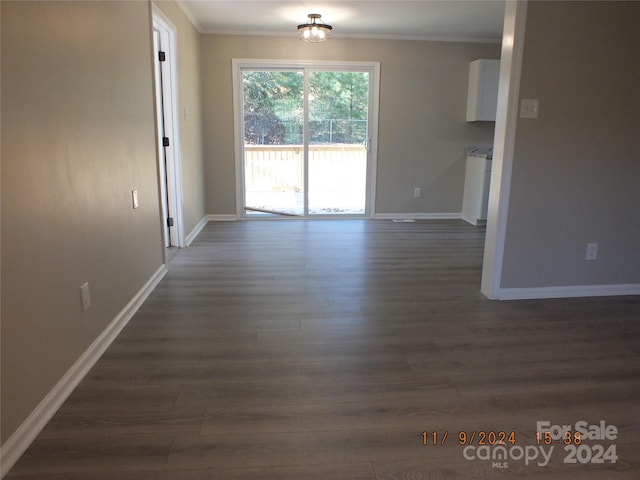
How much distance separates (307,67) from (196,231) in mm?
2452

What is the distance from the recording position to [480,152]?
571 cm

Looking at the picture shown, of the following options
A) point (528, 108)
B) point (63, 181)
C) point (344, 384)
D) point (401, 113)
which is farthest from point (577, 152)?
point (401, 113)

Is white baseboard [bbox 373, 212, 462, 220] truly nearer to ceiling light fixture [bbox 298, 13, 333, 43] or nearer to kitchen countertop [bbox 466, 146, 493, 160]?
kitchen countertop [bbox 466, 146, 493, 160]

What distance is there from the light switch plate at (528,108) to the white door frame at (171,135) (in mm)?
2854

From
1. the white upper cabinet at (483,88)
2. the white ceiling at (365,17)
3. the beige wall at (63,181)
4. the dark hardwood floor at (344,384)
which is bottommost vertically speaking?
the dark hardwood floor at (344,384)

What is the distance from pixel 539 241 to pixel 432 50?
11.6ft

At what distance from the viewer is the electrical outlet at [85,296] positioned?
2107 mm

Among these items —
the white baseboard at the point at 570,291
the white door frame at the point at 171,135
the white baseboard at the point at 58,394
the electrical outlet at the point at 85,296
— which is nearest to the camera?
the white baseboard at the point at 58,394

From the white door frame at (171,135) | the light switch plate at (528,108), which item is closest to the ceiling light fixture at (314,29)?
the white door frame at (171,135)

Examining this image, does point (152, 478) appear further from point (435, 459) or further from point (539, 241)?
point (539, 241)

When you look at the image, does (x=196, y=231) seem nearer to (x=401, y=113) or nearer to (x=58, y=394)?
(x=401, y=113)

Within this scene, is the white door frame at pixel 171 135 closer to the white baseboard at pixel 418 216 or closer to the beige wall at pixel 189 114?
the beige wall at pixel 189 114

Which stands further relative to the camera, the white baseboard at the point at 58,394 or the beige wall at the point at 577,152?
the beige wall at the point at 577,152

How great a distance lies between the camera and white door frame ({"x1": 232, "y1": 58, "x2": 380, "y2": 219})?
5523 mm
